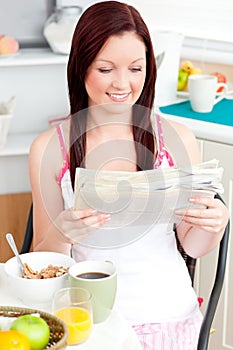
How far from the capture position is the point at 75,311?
4.23ft

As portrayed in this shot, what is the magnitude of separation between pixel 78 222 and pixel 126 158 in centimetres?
31

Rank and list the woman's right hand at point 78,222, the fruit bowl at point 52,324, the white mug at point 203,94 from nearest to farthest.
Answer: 1. the fruit bowl at point 52,324
2. the woman's right hand at point 78,222
3. the white mug at point 203,94

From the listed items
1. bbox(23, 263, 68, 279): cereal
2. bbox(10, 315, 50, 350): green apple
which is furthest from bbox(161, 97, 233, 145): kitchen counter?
bbox(10, 315, 50, 350): green apple

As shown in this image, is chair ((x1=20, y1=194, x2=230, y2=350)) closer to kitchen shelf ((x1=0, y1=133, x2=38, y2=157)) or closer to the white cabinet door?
the white cabinet door

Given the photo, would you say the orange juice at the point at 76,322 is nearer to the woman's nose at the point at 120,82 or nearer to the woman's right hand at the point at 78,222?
the woman's right hand at the point at 78,222

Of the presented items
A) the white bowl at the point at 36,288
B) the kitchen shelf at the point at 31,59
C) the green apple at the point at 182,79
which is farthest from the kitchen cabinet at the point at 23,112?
the white bowl at the point at 36,288

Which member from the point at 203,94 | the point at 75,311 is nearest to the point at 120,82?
the point at 75,311

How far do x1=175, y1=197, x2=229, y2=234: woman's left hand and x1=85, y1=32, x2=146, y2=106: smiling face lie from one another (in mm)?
290

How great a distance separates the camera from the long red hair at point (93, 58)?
1671mm

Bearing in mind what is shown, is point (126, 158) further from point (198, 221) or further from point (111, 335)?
point (111, 335)

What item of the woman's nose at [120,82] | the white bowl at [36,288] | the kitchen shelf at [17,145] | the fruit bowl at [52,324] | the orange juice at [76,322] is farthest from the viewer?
the kitchen shelf at [17,145]

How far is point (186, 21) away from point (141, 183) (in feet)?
4.96

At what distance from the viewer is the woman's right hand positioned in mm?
1526

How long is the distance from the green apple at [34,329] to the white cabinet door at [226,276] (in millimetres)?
1148
